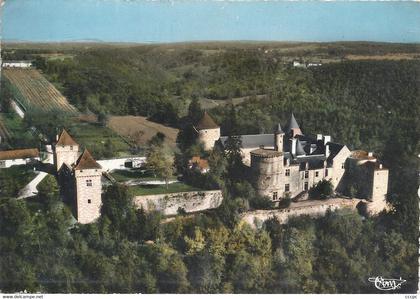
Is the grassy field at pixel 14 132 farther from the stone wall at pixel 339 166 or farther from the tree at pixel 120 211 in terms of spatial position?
the stone wall at pixel 339 166

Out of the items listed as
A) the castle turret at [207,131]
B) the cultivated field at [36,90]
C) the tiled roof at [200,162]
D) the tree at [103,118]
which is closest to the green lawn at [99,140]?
the tree at [103,118]

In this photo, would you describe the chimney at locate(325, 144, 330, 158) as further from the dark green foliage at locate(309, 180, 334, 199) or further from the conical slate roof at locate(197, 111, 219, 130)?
the conical slate roof at locate(197, 111, 219, 130)

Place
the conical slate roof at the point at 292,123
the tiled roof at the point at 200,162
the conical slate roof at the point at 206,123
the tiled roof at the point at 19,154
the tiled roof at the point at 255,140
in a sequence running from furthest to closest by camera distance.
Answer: the conical slate roof at the point at 292,123 < the tiled roof at the point at 255,140 < the conical slate roof at the point at 206,123 < the tiled roof at the point at 200,162 < the tiled roof at the point at 19,154

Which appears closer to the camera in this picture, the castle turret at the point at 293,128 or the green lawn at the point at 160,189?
the green lawn at the point at 160,189

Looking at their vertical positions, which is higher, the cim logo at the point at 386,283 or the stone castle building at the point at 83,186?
the stone castle building at the point at 83,186

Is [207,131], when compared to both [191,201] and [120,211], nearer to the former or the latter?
[191,201]

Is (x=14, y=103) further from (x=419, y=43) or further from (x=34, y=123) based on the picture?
(x=419, y=43)

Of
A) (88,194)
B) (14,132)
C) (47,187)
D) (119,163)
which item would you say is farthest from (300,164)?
(14,132)
